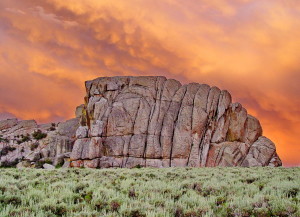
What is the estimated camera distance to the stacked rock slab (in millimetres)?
62312

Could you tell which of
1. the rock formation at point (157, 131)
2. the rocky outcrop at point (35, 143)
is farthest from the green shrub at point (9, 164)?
the rock formation at point (157, 131)

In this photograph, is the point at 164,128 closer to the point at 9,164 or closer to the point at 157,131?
the point at 157,131

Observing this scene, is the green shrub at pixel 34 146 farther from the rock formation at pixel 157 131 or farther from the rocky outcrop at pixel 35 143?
the rock formation at pixel 157 131

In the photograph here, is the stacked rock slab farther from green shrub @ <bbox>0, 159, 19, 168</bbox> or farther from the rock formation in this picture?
green shrub @ <bbox>0, 159, 19, 168</bbox>

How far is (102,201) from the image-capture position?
13695 millimetres

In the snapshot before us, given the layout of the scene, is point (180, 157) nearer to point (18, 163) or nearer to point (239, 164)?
point (239, 164)

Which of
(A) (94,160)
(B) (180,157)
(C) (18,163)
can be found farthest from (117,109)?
(C) (18,163)

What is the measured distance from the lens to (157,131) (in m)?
66.1

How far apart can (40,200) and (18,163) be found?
6223cm

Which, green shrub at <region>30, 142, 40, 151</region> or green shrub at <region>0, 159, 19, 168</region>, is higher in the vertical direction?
green shrub at <region>30, 142, 40, 151</region>

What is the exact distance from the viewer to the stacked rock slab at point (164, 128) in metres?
62.3

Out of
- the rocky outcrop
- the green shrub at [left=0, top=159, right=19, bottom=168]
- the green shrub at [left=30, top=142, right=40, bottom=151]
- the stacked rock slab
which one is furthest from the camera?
the green shrub at [left=30, top=142, right=40, bottom=151]

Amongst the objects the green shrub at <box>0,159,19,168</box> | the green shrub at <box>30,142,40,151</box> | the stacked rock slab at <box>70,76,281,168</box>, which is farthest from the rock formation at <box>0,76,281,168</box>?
the green shrub at <box>30,142,40,151</box>

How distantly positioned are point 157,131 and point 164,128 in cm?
157
